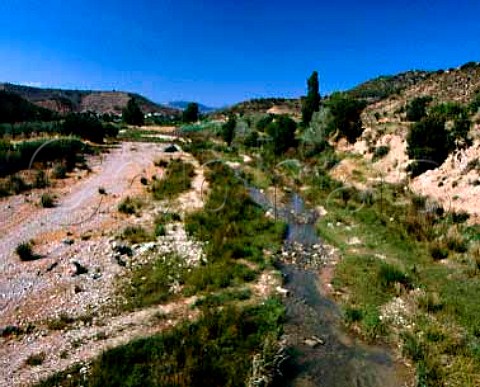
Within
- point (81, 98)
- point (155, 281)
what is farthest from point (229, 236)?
point (81, 98)

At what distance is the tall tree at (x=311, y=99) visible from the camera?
2072 inches

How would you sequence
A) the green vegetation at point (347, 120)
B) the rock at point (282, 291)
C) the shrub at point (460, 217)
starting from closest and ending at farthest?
1. the rock at point (282, 291)
2. the shrub at point (460, 217)
3. the green vegetation at point (347, 120)

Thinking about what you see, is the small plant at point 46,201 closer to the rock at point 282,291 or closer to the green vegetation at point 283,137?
the rock at point 282,291

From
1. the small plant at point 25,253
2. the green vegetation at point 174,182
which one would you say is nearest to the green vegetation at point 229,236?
the green vegetation at point 174,182

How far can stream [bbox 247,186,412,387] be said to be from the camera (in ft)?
30.8

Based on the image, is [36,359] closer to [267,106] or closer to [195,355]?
Result: [195,355]

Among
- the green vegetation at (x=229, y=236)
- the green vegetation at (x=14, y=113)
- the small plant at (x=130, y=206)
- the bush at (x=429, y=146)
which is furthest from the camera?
the green vegetation at (x=14, y=113)

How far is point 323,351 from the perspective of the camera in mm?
10469

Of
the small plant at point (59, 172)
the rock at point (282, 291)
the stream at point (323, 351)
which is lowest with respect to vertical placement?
the stream at point (323, 351)

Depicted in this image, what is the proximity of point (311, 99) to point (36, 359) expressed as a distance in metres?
48.2

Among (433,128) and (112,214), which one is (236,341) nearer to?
(112,214)

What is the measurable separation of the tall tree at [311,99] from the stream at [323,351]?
4007 cm

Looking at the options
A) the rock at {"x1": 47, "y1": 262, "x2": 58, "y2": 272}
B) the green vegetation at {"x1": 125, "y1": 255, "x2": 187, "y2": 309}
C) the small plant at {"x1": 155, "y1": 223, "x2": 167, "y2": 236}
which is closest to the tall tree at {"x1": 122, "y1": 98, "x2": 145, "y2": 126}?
the small plant at {"x1": 155, "y1": 223, "x2": 167, "y2": 236}

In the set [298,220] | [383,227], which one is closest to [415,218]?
[383,227]
